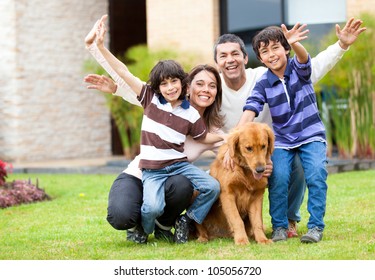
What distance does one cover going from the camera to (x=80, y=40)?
1625 cm

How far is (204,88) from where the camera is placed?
5.71m

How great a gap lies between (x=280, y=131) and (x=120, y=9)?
42.0ft

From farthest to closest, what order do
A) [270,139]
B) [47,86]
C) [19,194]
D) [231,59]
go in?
[47,86], [19,194], [231,59], [270,139]

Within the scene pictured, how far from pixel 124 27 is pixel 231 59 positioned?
12310mm

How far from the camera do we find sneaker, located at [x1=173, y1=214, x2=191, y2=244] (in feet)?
18.3

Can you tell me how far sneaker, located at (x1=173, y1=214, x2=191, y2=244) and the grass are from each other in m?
0.09

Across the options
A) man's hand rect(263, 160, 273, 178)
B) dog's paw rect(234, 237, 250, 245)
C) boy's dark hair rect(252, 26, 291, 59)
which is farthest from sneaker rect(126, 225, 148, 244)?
boy's dark hair rect(252, 26, 291, 59)

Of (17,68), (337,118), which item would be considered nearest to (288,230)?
(337,118)

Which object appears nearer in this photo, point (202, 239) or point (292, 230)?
point (202, 239)

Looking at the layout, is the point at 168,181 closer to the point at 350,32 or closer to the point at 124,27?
the point at 350,32

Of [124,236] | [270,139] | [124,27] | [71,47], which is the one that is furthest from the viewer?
[124,27]

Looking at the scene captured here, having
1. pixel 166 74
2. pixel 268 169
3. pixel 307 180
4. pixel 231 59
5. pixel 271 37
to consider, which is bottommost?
pixel 307 180

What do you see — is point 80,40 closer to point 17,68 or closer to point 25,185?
point 17,68

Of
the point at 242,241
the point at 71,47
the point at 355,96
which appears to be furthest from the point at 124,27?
the point at 242,241
